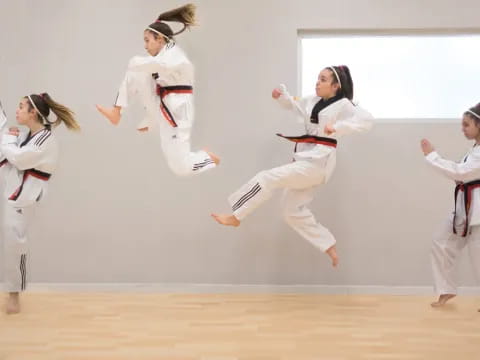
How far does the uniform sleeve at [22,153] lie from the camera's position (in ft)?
10.8

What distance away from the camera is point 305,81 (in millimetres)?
4172

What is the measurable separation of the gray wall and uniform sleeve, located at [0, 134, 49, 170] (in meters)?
0.74

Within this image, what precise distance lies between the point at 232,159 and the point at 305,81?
82 cm

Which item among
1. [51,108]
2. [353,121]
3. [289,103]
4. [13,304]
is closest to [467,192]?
[353,121]

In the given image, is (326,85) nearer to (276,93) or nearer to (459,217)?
(276,93)

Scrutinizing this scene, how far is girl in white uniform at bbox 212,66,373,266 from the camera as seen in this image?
3.39 metres

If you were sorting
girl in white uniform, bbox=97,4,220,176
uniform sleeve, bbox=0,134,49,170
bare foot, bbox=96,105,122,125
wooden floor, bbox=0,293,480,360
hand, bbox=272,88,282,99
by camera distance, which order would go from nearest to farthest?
1. wooden floor, bbox=0,293,480,360
2. bare foot, bbox=96,105,122,125
3. girl in white uniform, bbox=97,4,220,176
4. uniform sleeve, bbox=0,134,49,170
5. hand, bbox=272,88,282,99

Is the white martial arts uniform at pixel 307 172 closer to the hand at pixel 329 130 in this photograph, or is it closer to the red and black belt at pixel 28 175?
the hand at pixel 329 130

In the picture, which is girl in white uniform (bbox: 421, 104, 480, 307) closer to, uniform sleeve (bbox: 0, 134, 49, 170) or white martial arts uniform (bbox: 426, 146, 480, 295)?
white martial arts uniform (bbox: 426, 146, 480, 295)

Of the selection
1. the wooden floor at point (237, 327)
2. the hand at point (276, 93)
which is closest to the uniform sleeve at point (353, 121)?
the hand at point (276, 93)

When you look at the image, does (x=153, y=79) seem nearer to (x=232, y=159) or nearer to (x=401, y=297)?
(x=232, y=159)

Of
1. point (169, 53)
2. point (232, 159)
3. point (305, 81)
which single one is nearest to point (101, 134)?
point (232, 159)

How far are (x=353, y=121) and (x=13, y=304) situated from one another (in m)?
2.35

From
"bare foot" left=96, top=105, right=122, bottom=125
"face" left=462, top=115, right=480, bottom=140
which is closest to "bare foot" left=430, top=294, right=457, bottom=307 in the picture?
"face" left=462, top=115, right=480, bottom=140
